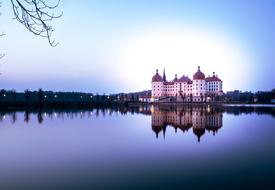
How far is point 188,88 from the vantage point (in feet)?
370

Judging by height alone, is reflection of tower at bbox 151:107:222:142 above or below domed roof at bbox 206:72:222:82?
below

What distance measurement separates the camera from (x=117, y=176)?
10188mm

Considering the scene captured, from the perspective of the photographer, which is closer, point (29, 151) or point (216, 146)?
point (29, 151)

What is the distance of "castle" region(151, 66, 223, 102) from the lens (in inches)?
4247

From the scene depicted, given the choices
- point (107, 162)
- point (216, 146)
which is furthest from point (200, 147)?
point (107, 162)

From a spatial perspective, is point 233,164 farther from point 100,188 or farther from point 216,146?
point 100,188

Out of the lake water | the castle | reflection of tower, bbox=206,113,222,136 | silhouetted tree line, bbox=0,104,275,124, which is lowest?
the lake water

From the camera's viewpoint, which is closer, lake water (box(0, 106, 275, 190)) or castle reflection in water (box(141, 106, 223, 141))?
lake water (box(0, 106, 275, 190))

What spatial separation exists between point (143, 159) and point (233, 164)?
3785mm

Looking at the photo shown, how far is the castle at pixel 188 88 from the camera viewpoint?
107863mm

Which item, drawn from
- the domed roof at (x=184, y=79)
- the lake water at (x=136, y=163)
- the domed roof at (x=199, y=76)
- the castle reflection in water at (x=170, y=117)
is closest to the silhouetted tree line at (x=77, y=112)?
the castle reflection in water at (x=170, y=117)

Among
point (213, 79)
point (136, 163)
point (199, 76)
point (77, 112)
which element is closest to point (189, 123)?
point (136, 163)

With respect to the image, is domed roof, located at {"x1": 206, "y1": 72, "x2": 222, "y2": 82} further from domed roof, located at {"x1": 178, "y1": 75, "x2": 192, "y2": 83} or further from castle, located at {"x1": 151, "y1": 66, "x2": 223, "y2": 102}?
domed roof, located at {"x1": 178, "y1": 75, "x2": 192, "y2": 83}

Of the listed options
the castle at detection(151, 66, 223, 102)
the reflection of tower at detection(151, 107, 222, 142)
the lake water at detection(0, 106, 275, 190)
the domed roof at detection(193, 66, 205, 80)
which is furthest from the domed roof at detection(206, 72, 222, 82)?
the lake water at detection(0, 106, 275, 190)
